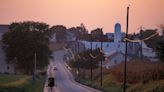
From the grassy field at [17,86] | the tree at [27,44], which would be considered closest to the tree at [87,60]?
the tree at [27,44]

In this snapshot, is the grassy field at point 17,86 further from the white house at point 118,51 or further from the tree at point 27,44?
the white house at point 118,51

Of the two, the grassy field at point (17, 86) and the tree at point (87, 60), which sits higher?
the tree at point (87, 60)

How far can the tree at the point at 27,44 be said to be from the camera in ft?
402

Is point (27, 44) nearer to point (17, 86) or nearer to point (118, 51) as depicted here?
point (118, 51)

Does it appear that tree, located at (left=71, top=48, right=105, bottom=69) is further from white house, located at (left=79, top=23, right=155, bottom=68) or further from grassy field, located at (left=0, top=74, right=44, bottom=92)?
grassy field, located at (left=0, top=74, right=44, bottom=92)

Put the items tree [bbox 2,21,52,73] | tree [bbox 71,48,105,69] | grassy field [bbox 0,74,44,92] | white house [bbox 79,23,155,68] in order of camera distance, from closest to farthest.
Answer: grassy field [bbox 0,74,44,92], tree [bbox 2,21,52,73], white house [bbox 79,23,155,68], tree [bbox 71,48,105,69]

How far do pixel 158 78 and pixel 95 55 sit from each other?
70.9 metres

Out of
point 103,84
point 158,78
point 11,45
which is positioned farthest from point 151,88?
point 11,45

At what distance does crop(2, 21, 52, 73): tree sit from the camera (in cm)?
12262

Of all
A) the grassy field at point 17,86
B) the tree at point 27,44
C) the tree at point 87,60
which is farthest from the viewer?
the tree at point 87,60

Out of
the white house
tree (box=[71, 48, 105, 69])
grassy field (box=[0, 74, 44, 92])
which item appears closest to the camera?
grassy field (box=[0, 74, 44, 92])

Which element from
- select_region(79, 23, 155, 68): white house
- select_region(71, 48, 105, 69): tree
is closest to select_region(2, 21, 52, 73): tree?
select_region(71, 48, 105, 69): tree

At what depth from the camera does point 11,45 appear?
12769 centimetres

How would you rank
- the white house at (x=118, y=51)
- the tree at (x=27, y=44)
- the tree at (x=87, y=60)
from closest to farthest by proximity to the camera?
the tree at (x=27, y=44), the white house at (x=118, y=51), the tree at (x=87, y=60)
